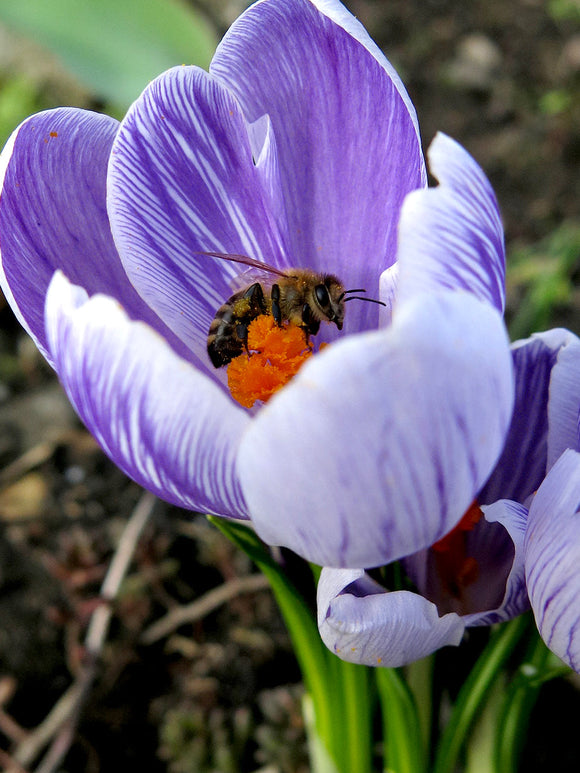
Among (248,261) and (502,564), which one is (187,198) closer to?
(248,261)

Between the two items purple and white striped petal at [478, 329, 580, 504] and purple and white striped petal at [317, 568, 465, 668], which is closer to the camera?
purple and white striped petal at [317, 568, 465, 668]

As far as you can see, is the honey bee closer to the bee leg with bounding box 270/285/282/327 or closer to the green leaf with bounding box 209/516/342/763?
the bee leg with bounding box 270/285/282/327

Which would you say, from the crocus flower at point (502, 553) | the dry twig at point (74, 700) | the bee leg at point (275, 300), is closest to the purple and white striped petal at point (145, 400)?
the crocus flower at point (502, 553)

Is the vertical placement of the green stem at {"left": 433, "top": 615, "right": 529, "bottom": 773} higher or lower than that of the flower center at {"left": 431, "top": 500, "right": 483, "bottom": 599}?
lower

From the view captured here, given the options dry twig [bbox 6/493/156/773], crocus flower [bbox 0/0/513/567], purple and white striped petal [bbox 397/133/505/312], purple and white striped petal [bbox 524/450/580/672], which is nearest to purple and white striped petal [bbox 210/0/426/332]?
crocus flower [bbox 0/0/513/567]

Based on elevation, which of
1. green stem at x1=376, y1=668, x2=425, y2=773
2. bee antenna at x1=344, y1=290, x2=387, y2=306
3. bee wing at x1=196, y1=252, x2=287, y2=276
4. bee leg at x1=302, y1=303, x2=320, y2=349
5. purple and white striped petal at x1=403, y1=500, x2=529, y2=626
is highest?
bee wing at x1=196, y1=252, x2=287, y2=276

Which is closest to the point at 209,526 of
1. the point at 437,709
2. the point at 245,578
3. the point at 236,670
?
the point at 245,578

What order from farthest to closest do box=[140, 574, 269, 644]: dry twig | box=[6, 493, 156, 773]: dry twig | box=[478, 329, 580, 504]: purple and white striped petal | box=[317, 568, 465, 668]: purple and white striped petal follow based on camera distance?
box=[140, 574, 269, 644]: dry twig < box=[6, 493, 156, 773]: dry twig < box=[478, 329, 580, 504]: purple and white striped petal < box=[317, 568, 465, 668]: purple and white striped petal
